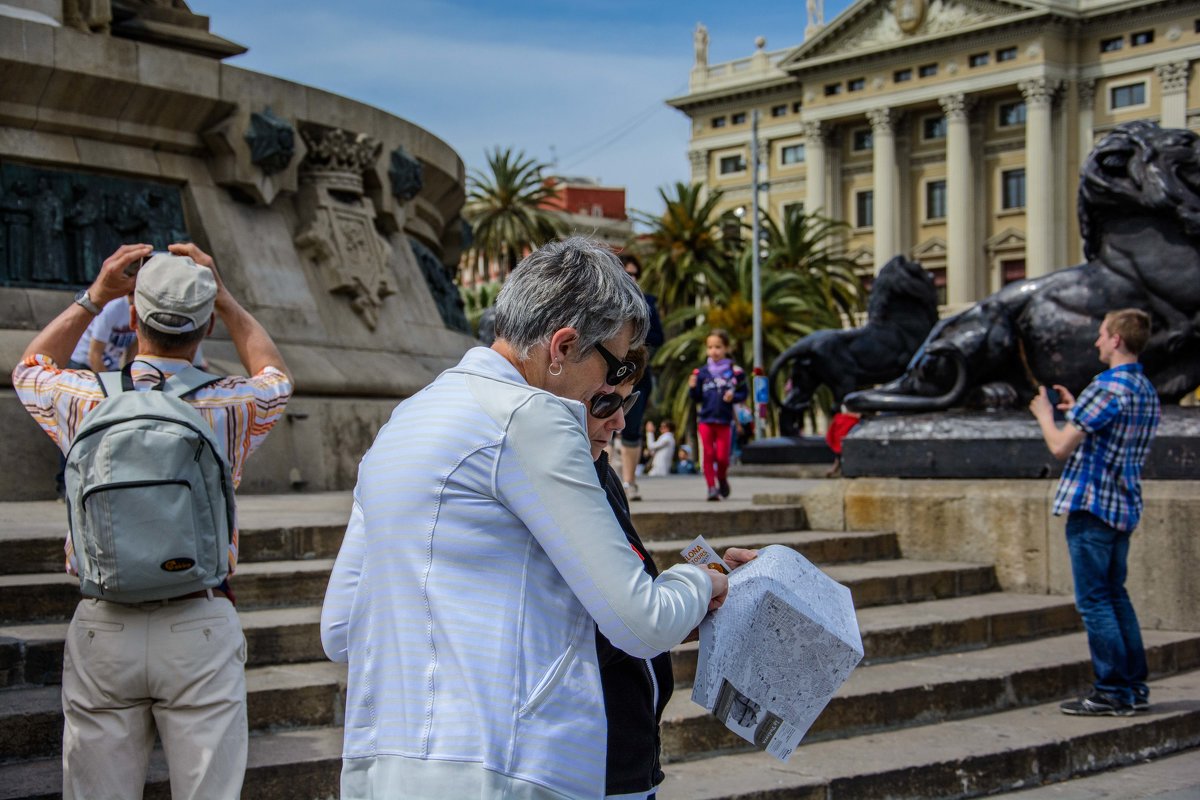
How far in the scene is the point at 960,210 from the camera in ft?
247

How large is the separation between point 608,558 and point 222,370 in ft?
25.5

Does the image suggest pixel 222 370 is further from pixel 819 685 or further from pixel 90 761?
pixel 819 685

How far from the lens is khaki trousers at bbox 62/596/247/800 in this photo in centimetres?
325

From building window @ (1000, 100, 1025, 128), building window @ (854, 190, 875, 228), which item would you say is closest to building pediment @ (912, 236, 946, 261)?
building window @ (854, 190, 875, 228)

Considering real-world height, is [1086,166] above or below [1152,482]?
above

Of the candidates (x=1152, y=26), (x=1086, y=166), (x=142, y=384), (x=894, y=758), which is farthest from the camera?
→ (x=1152, y=26)

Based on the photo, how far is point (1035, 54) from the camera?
72312 millimetres

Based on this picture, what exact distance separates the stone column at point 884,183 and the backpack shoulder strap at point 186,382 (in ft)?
249

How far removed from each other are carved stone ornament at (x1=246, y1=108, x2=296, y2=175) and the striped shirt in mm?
6854

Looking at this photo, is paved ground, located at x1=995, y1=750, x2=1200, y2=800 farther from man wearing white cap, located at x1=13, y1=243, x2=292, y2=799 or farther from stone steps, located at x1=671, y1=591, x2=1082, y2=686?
man wearing white cap, located at x1=13, y1=243, x2=292, y2=799

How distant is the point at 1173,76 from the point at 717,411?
66.3 m

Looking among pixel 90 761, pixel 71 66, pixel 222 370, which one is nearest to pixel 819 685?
pixel 90 761

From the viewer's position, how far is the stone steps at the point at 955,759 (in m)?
5.25

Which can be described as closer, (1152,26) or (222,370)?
(222,370)
